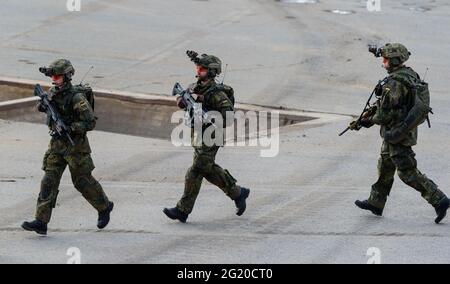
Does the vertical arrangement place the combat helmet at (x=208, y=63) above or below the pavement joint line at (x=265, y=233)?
above

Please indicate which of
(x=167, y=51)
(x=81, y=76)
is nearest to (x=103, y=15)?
(x=167, y=51)

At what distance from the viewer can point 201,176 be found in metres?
11.6

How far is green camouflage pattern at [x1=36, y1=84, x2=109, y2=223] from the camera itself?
1091 centimetres

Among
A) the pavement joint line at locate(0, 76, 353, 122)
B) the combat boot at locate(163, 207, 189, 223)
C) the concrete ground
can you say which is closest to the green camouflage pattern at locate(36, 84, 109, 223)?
the concrete ground

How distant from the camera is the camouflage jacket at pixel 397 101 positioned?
11.2 metres

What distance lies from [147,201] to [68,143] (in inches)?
70.3

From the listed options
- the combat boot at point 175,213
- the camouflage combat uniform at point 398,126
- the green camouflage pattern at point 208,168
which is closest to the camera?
the camouflage combat uniform at point 398,126

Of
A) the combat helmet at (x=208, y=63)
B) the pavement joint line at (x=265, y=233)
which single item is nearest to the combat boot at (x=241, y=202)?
the pavement joint line at (x=265, y=233)

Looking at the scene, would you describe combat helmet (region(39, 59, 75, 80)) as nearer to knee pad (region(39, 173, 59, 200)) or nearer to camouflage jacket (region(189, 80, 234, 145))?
knee pad (region(39, 173, 59, 200))

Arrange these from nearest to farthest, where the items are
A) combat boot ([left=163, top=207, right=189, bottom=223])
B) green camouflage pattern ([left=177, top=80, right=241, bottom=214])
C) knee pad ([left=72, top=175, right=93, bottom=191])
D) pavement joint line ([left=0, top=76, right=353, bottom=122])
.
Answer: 1. knee pad ([left=72, top=175, right=93, bottom=191])
2. green camouflage pattern ([left=177, top=80, right=241, bottom=214])
3. combat boot ([left=163, top=207, right=189, bottom=223])
4. pavement joint line ([left=0, top=76, right=353, bottom=122])

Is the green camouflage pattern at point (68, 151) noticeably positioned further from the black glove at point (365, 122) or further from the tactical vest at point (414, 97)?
the tactical vest at point (414, 97)

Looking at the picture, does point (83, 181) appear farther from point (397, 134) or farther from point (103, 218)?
point (397, 134)

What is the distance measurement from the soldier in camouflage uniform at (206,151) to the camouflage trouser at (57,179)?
2.98 feet

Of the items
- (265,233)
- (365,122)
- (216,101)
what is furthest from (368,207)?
(216,101)
